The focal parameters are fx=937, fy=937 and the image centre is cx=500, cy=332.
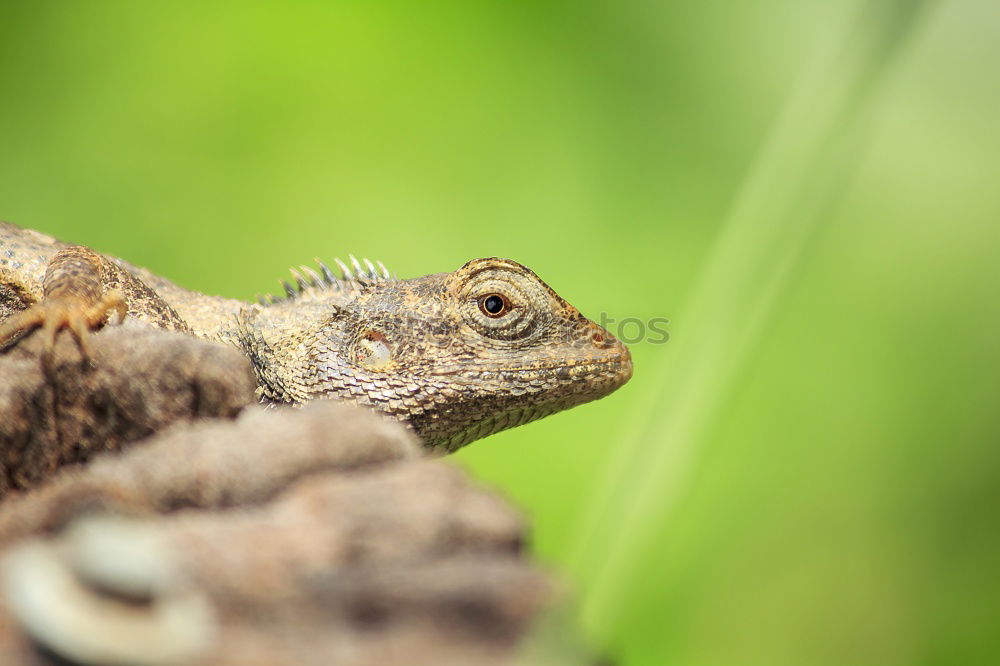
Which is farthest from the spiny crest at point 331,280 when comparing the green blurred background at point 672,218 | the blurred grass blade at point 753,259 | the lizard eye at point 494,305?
the blurred grass blade at point 753,259

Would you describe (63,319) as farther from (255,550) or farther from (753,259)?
(753,259)

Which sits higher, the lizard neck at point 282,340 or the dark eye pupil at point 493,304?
the dark eye pupil at point 493,304

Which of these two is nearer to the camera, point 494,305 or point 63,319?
point 63,319

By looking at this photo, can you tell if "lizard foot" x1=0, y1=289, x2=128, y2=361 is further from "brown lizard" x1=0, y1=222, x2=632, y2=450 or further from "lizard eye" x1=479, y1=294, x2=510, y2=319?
"lizard eye" x1=479, y1=294, x2=510, y2=319

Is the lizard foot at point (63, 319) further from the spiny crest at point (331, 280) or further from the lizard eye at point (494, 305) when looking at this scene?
the lizard eye at point (494, 305)

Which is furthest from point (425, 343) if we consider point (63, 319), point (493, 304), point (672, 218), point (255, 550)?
point (672, 218)

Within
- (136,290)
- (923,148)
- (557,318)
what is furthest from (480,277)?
(923,148)

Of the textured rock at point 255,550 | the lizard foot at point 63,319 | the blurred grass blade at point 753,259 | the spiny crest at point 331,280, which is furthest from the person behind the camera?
the blurred grass blade at point 753,259

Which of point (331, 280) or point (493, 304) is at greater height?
point (493, 304)
